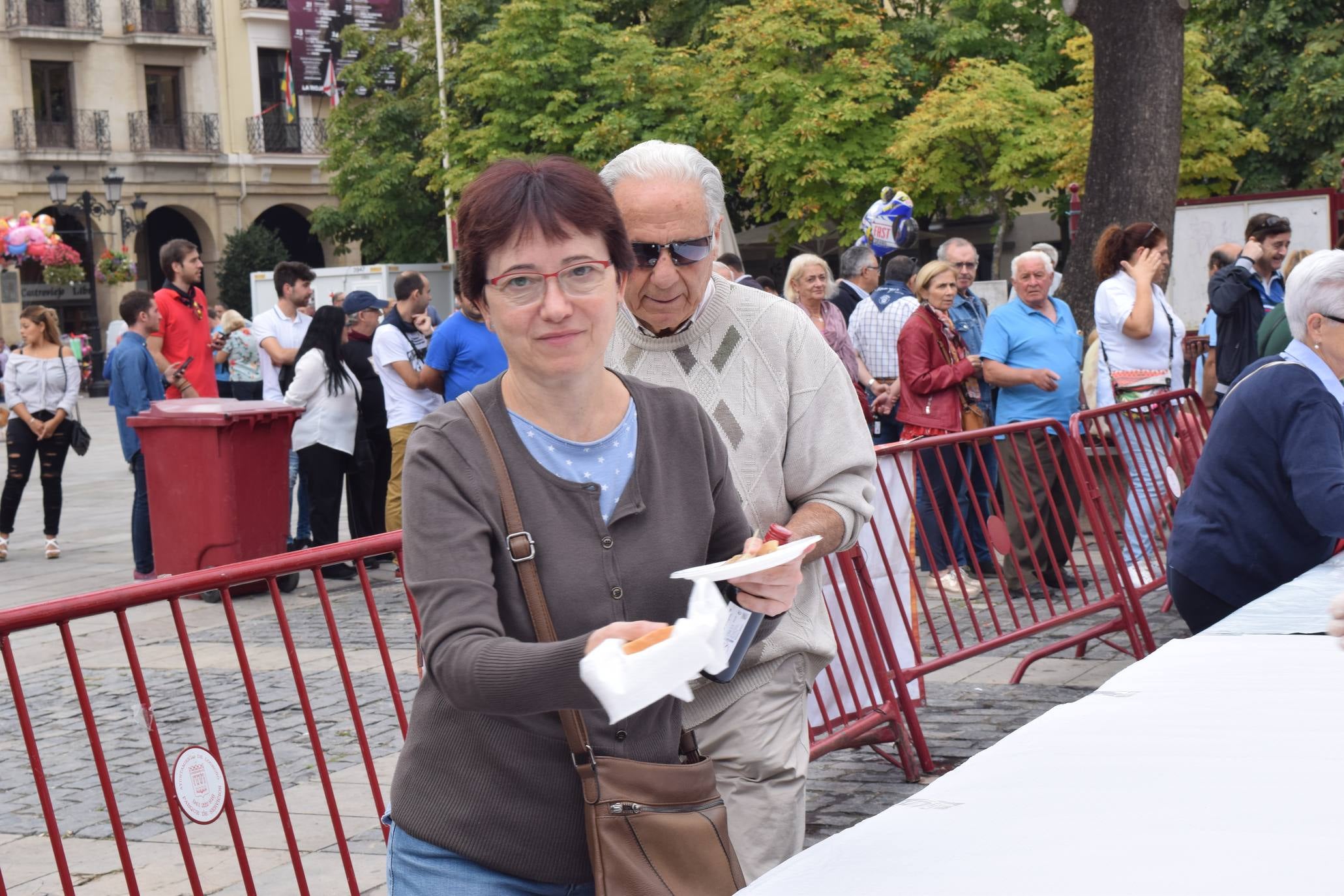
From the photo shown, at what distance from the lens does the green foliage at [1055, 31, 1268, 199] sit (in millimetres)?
26484

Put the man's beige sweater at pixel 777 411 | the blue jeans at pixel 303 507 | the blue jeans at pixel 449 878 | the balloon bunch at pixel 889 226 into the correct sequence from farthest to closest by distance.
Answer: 1. the balloon bunch at pixel 889 226
2. the blue jeans at pixel 303 507
3. the man's beige sweater at pixel 777 411
4. the blue jeans at pixel 449 878

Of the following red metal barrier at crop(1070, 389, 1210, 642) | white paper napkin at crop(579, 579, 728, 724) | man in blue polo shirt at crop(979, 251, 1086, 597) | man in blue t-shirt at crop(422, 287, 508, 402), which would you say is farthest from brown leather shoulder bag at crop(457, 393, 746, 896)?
man in blue t-shirt at crop(422, 287, 508, 402)

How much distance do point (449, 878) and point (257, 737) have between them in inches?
170

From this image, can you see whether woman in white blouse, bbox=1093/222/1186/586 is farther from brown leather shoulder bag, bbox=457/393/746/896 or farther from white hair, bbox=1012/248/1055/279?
brown leather shoulder bag, bbox=457/393/746/896

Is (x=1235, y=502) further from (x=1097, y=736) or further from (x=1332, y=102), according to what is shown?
(x=1332, y=102)

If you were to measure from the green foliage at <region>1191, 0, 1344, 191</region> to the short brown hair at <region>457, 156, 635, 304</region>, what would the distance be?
2739 centimetres

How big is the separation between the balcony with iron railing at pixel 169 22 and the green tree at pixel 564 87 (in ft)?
51.8

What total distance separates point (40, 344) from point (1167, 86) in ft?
30.4

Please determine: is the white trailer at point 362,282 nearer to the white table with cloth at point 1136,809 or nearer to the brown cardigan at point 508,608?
the white table with cloth at point 1136,809

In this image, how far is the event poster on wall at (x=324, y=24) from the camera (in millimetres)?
45406

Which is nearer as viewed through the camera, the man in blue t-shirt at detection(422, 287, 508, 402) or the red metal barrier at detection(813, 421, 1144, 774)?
the red metal barrier at detection(813, 421, 1144, 774)

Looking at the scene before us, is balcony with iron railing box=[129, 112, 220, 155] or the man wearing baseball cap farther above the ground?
balcony with iron railing box=[129, 112, 220, 155]

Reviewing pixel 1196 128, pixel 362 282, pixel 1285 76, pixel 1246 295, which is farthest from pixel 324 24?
pixel 1246 295

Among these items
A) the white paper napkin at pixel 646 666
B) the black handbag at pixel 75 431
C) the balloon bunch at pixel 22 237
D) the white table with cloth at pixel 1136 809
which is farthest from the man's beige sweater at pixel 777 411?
the balloon bunch at pixel 22 237
